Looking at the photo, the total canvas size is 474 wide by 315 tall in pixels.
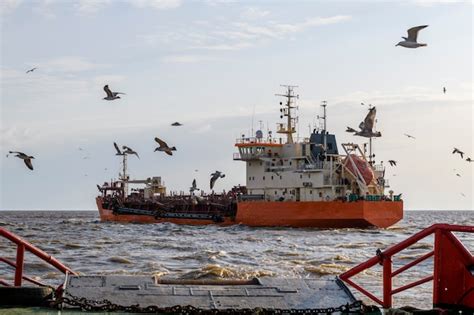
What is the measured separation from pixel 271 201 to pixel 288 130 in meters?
7.41

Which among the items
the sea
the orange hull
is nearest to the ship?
the orange hull

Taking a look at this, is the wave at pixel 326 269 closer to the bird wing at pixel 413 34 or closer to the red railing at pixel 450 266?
the bird wing at pixel 413 34

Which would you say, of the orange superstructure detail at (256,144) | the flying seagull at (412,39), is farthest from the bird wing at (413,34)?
the orange superstructure detail at (256,144)

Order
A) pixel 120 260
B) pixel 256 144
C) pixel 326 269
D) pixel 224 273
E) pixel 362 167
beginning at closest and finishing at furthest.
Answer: pixel 224 273 < pixel 326 269 < pixel 120 260 < pixel 362 167 < pixel 256 144

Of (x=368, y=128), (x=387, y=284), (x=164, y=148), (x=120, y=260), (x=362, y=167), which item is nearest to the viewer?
(x=387, y=284)

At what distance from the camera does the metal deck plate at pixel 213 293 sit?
7.75 metres

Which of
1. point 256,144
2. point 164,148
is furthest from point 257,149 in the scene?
point 164,148

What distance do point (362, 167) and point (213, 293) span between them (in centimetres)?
3949

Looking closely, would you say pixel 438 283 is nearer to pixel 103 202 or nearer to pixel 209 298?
pixel 209 298

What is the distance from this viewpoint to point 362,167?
4675 cm

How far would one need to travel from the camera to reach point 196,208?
2211 inches

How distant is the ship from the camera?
44.8m

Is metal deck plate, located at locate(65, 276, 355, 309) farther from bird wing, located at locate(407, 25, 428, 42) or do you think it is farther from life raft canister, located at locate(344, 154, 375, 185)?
life raft canister, located at locate(344, 154, 375, 185)

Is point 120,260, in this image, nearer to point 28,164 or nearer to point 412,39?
point 28,164
